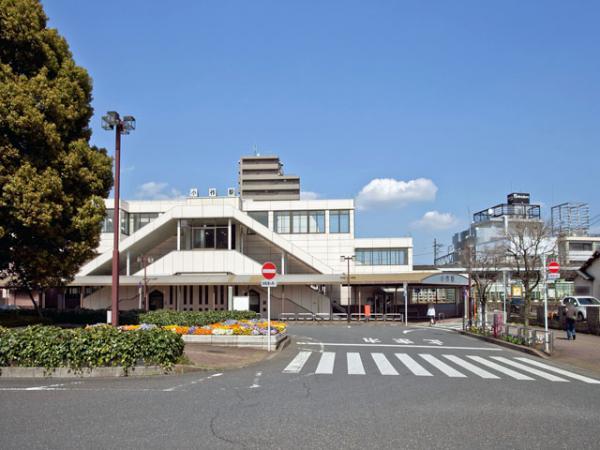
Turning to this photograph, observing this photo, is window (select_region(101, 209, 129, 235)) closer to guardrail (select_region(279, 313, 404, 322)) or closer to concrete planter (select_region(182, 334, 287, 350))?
guardrail (select_region(279, 313, 404, 322))

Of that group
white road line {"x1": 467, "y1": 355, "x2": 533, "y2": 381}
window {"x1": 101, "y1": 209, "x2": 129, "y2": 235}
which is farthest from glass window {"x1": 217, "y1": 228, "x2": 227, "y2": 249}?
white road line {"x1": 467, "y1": 355, "x2": 533, "y2": 381}

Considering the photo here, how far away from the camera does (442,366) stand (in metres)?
15.8

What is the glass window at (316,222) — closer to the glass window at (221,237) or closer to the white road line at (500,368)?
the glass window at (221,237)

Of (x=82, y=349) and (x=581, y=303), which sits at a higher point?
(x=82, y=349)

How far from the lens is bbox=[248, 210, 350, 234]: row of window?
54.6 m

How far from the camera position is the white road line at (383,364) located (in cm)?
1422

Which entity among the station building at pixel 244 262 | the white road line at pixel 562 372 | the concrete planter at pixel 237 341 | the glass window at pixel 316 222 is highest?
the glass window at pixel 316 222

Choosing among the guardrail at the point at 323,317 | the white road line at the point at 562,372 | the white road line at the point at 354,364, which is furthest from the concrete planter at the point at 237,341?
the guardrail at the point at 323,317

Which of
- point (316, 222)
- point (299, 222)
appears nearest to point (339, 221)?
point (316, 222)

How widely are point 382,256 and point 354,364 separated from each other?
40245mm

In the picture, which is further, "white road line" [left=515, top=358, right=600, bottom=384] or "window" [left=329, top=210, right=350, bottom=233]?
"window" [left=329, top=210, right=350, bottom=233]

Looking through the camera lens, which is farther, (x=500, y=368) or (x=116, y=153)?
(x=116, y=153)

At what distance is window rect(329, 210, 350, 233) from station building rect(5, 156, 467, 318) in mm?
93

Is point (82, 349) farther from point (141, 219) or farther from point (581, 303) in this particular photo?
point (141, 219)
